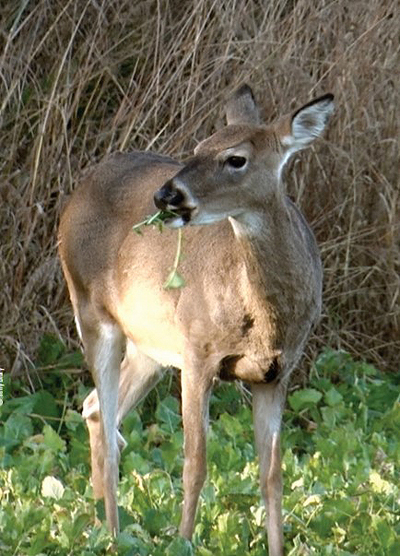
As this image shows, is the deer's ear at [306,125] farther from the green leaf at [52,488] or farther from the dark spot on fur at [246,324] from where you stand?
the green leaf at [52,488]

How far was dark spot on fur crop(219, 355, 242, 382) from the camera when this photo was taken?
648 cm

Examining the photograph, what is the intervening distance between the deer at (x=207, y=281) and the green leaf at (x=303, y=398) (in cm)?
175

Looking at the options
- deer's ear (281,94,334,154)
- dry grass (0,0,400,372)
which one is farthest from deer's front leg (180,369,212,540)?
dry grass (0,0,400,372)

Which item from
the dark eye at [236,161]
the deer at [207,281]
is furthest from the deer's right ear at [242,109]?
the dark eye at [236,161]

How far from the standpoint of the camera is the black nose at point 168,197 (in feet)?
19.5

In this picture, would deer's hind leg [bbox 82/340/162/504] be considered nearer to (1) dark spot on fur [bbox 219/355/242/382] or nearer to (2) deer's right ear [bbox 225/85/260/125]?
(1) dark spot on fur [bbox 219/355/242/382]

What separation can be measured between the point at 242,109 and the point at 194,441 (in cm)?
140

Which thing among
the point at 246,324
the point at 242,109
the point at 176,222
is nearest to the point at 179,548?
the point at 246,324

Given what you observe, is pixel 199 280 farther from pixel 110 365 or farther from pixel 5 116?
pixel 5 116

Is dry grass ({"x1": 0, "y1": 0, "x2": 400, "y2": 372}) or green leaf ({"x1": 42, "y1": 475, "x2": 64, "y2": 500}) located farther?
dry grass ({"x1": 0, "y1": 0, "x2": 400, "y2": 372})

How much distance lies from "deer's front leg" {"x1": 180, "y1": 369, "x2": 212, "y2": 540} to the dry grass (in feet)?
9.52

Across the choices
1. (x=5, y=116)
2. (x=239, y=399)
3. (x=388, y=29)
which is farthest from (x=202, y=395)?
(x=388, y=29)

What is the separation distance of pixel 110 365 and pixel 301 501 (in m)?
1.02

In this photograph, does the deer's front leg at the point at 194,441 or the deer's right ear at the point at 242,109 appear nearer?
the deer's front leg at the point at 194,441
